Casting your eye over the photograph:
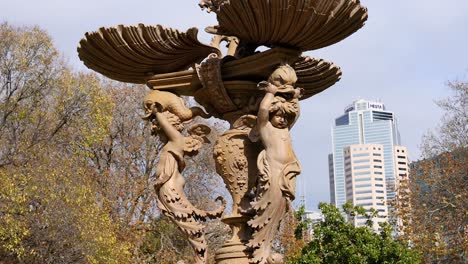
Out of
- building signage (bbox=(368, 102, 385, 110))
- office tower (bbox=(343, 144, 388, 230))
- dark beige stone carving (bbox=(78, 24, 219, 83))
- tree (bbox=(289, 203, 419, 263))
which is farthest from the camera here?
building signage (bbox=(368, 102, 385, 110))

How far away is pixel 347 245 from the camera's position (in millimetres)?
19703

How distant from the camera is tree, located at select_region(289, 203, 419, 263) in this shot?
19.0 m

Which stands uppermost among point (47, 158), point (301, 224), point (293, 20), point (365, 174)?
point (365, 174)

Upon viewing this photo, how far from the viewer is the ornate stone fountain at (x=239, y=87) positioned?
4.85 meters

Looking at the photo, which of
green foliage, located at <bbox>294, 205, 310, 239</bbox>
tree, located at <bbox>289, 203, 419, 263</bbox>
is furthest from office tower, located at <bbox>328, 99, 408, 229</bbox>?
tree, located at <bbox>289, 203, 419, 263</bbox>

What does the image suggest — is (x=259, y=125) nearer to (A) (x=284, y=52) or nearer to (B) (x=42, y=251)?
(A) (x=284, y=52)

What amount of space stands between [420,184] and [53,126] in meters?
12.2

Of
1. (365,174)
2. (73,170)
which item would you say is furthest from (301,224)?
(365,174)

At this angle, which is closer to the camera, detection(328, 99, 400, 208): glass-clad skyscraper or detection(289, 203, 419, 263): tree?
detection(289, 203, 419, 263): tree

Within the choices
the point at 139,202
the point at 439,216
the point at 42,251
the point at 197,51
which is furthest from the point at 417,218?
the point at 197,51

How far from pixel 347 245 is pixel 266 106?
15475mm

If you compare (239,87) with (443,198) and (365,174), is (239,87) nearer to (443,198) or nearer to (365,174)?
(443,198)

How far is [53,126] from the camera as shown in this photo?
70.9 feet

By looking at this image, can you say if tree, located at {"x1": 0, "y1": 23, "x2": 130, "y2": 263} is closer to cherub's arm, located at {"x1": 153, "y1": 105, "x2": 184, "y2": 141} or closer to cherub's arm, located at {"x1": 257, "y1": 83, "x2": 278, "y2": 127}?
cherub's arm, located at {"x1": 153, "y1": 105, "x2": 184, "y2": 141}
